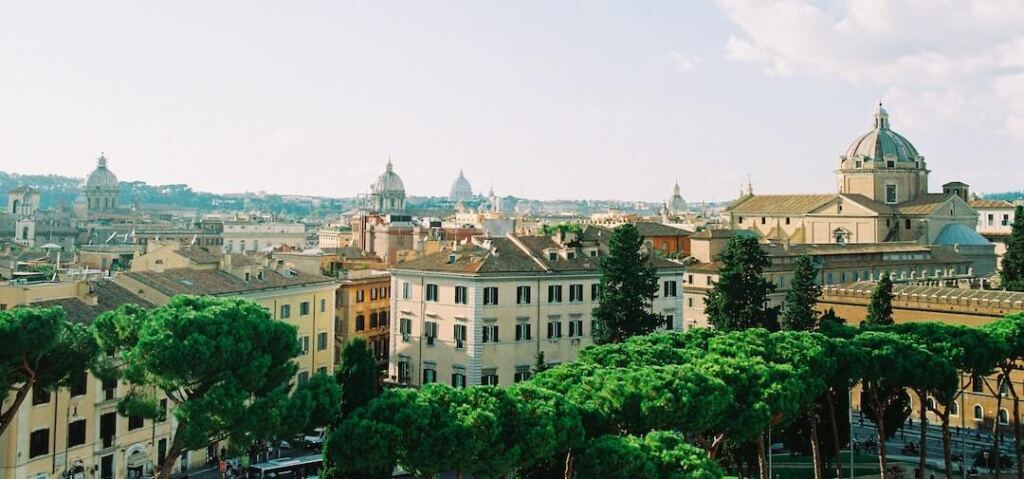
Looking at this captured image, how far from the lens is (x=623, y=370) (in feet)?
110

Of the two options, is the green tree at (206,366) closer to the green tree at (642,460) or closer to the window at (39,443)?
the window at (39,443)

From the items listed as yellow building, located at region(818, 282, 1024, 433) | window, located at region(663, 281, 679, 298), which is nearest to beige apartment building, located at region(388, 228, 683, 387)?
window, located at region(663, 281, 679, 298)

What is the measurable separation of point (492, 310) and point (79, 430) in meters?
21.4

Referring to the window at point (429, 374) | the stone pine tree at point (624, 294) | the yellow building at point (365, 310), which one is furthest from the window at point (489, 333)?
the yellow building at point (365, 310)

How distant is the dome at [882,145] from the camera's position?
114481 mm

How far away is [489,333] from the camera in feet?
180

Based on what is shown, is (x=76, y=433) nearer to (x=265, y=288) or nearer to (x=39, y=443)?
(x=39, y=443)

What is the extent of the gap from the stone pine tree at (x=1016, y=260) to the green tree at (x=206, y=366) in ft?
159

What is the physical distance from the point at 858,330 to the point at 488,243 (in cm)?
2209

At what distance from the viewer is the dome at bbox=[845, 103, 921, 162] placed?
114 meters

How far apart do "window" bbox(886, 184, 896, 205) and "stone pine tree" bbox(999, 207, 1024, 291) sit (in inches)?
1848

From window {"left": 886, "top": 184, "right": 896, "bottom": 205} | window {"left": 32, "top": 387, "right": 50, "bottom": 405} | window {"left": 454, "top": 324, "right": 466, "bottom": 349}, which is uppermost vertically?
window {"left": 886, "top": 184, "right": 896, "bottom": 205}

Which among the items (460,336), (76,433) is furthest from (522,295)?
(76,433)

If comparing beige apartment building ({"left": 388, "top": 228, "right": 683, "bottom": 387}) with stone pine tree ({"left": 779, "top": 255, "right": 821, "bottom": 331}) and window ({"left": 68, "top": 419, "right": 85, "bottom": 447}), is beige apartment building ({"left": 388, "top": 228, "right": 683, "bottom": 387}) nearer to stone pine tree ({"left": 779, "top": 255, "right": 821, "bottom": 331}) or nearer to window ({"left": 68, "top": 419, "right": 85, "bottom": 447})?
stone pine tree ({"left": 779, "top": 255, "right": 821, "bottom": 331})
